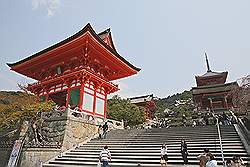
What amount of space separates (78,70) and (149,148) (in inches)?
388

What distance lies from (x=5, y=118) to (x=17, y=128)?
2510mm

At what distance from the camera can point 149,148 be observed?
12602 millimetres

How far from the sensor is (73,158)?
1285 cm

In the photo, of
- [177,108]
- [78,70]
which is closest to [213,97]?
[177,108]

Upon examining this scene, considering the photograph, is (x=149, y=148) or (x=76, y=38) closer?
(x=149, y=148)

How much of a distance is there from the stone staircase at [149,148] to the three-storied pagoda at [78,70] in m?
4.90

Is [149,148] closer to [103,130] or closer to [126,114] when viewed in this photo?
[103,130]

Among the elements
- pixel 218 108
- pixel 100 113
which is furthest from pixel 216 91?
pixel 100 113

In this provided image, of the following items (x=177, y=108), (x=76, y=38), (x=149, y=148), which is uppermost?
(x=177, y=108)

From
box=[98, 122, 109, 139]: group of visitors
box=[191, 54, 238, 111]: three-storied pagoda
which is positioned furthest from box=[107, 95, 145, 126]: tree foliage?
box=[98, 122, 109, 139]: group of visitors

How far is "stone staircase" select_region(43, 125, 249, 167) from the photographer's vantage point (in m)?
10.6

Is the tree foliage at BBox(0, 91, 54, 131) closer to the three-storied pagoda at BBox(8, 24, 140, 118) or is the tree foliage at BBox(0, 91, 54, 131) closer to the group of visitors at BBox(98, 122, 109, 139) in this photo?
the three-storied pagoda at BBox(8, 24, 140, 118)

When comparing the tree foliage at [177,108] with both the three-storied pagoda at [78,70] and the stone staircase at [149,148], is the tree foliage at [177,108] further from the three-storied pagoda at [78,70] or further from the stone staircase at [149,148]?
the stone staircase at [149,148]

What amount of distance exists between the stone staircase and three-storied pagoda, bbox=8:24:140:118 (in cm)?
490
